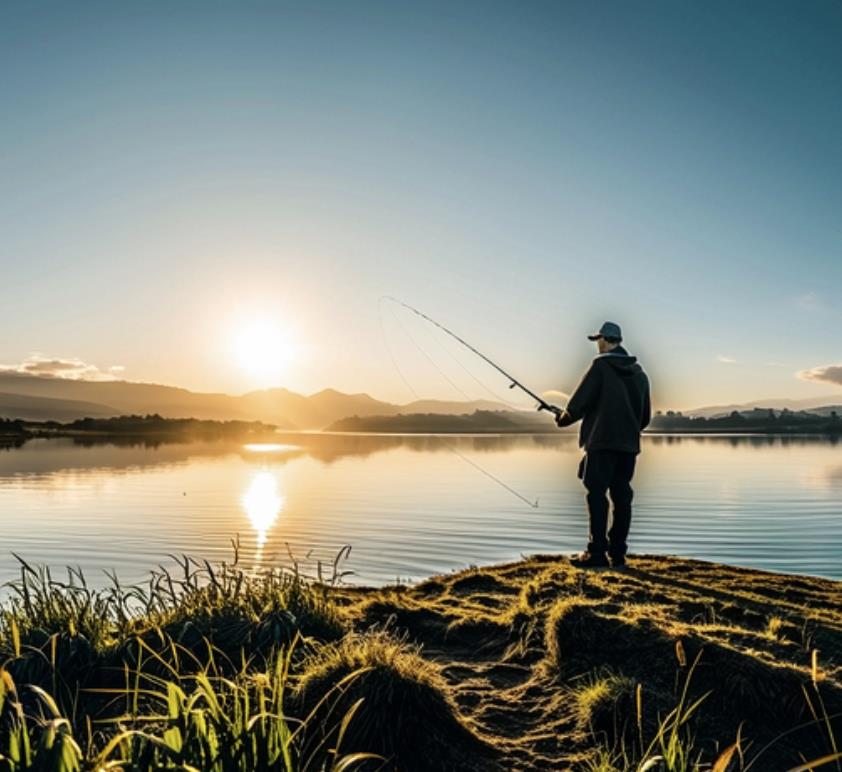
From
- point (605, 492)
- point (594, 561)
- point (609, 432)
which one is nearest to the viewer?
point (594, 561)

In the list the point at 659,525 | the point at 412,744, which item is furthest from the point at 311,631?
the point at 659,525

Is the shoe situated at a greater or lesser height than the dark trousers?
lesser

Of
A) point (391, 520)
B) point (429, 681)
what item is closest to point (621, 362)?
point (429, 681)

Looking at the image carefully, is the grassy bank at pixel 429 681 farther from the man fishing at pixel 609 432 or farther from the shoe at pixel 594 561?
the man fishing at pixel 609 432

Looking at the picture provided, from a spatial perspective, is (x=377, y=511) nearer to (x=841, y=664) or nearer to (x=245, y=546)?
(x=245, y=546)

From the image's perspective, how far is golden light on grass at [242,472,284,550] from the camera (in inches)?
933

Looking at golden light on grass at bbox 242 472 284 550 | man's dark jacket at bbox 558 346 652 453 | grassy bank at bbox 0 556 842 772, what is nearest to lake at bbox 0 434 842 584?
golden light on grass at bbox 242 472 284 550

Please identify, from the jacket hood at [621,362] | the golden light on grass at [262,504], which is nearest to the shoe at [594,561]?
the jacket hood at [621,362]

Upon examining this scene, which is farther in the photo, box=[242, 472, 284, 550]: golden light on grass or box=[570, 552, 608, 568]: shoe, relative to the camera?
box=[242, 472, 284, 550]: golden light on grass

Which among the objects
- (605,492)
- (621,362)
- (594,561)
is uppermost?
(621,362)

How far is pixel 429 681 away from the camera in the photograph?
5113 mm

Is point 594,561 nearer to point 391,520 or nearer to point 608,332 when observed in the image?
point 608,332

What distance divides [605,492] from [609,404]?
1.25m

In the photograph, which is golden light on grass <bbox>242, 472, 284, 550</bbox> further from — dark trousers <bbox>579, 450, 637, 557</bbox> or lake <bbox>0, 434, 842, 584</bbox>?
dark trousers <bbox>579, 450, 637, 557</bbox>
